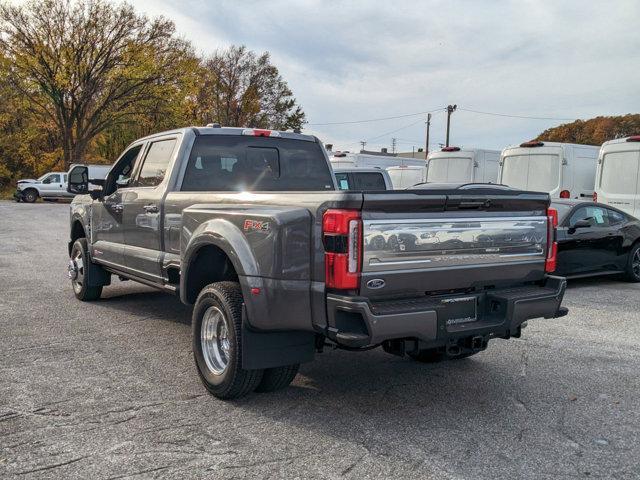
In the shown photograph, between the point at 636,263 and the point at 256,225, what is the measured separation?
329 inches

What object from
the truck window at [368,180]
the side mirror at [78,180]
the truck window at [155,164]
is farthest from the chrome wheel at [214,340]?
the truck window at [368,180]

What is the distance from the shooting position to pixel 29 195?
35.6 m

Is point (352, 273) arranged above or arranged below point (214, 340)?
above

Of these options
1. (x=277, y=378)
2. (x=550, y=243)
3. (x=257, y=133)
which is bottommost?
(x=277, y=378)

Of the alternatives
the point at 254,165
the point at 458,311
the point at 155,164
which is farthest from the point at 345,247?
the point at 155,164

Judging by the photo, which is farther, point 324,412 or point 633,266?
point 633,266

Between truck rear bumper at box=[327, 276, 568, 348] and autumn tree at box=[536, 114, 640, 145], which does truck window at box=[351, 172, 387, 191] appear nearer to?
truck rear bumper at box=[327, 276, 568, 348]

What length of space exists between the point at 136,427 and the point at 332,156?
15.8m

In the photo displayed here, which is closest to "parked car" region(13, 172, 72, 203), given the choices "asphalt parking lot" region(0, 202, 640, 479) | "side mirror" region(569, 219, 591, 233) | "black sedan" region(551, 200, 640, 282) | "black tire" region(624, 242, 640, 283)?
"asphalt parking lot" region(0, 202, 640, 479)

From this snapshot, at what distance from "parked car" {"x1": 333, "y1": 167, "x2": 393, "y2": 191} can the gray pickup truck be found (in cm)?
574

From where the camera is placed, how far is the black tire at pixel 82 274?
301 inches

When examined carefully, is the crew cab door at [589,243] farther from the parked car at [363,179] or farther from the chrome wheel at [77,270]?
the chrome wheel at [77,270]

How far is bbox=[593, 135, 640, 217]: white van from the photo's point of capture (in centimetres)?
1255

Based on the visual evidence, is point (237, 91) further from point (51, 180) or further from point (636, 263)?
point (636, 263)
